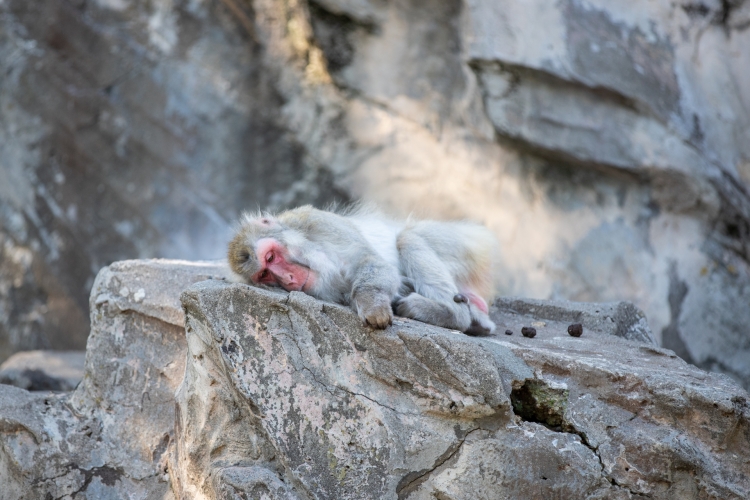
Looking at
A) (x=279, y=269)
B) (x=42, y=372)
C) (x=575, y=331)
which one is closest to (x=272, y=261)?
(x=279, y=269)

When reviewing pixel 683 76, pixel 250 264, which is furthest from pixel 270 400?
pixel 683 76

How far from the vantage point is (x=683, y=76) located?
6625mm

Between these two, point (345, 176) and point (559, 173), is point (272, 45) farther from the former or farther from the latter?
point (559, 173)

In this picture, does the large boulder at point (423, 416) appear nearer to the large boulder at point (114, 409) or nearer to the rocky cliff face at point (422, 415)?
the rocky cliff face at point (422, 415)

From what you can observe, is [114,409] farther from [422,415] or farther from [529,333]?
[529,333]

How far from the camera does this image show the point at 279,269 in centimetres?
366

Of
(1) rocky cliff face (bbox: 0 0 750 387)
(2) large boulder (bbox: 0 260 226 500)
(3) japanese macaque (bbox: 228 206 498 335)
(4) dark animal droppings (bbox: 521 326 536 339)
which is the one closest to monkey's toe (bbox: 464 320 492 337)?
(3) japanese macaque (bbox: 228 206 498 335)

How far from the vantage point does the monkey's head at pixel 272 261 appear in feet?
12.0

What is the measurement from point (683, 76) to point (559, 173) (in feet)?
4.27

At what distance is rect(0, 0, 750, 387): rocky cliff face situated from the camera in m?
6.57

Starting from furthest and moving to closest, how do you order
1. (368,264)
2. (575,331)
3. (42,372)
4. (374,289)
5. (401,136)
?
(401,136), (42,372), (575,331), (368,264), (374,289)

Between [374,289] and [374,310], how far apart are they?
20 centimetres

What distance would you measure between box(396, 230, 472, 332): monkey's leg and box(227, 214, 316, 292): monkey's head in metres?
0.49

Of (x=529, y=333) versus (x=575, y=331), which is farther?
(x=575, y=331)
